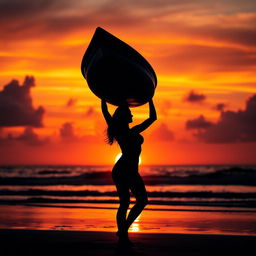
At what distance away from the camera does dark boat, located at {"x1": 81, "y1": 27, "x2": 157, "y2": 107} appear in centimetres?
760

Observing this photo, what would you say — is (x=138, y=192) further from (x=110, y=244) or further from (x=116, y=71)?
(x=116, y=71)

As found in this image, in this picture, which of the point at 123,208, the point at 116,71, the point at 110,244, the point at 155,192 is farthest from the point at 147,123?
the point at 155,192

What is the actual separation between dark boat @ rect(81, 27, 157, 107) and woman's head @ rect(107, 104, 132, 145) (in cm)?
22

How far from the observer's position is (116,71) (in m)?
7.69

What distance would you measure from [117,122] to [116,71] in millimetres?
796

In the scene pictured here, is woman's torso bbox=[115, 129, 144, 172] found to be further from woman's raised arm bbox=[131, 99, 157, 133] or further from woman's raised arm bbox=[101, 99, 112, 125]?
woman's raised arm bbox=[101, 99, 112, 125]

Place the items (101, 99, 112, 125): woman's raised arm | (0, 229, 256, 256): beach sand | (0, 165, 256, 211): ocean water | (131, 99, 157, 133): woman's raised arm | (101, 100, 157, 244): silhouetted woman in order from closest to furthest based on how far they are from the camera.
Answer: (0, 229, 256, 256): beach sand, (101, 100, 157, 244): silhouetted woman, (131, 99, 157, 133): woman's raised arm, (101, 99, 112, 125): woman's raised arm, (0, 165, 256, 211): ocean water

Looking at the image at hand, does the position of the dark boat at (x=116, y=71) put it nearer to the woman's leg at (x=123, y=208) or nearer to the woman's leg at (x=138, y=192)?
the woman's leg at (x=138, y=192)

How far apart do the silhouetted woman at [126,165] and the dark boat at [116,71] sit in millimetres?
296

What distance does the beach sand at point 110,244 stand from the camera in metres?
6.57

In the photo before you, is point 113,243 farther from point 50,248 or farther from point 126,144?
point 126,144

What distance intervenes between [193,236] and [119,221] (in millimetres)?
1550

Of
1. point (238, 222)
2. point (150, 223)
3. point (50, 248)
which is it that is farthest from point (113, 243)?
point (238, 222)

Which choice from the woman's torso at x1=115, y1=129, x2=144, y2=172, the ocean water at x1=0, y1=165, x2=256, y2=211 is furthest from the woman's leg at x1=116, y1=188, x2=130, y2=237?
the ocean water at x1=0, y1=165, x2=256, y2=211
